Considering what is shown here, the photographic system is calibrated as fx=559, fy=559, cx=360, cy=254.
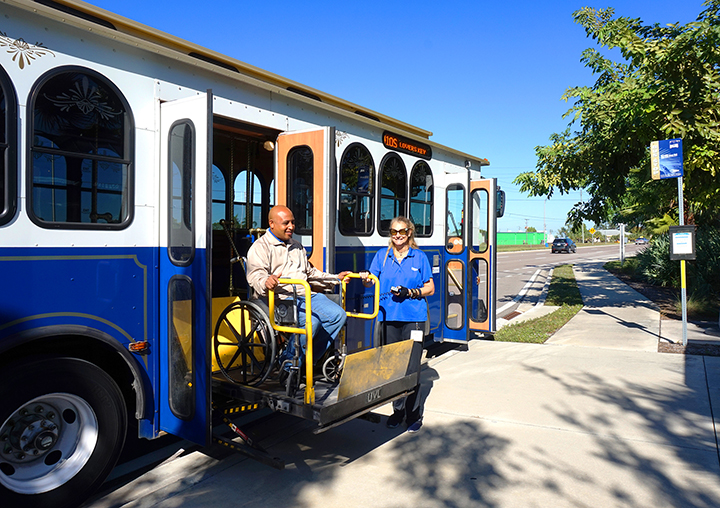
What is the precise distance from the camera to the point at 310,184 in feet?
16.2

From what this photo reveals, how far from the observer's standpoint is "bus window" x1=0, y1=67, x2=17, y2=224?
122 inches

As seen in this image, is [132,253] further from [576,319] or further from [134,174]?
[576,319]

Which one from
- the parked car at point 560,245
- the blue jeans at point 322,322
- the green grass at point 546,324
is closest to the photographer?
the blue jeans at point 322,322

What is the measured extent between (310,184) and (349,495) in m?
2.57

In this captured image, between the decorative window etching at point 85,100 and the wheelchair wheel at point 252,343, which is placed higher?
the decorative window etching at point 85,100

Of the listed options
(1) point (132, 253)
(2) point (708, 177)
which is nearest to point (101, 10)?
(1) point (132, 253)

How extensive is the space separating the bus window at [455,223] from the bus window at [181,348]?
4.66 meters

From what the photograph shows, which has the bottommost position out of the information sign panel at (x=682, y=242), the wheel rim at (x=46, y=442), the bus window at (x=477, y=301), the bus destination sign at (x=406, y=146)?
the wheel rim at (x=46, y=442)

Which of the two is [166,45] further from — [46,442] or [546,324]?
[546,324]

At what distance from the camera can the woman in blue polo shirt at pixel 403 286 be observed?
16.0 feet

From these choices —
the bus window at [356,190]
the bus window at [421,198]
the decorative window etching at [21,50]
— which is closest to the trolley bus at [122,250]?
the decorative window etching at [21,50]

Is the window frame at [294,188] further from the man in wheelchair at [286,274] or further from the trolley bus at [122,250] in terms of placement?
the man in wheelchair at [286,274]

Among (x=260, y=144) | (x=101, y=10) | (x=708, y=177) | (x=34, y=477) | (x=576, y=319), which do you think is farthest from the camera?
(x=576, y=319)

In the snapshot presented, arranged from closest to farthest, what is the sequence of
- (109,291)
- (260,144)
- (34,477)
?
1. (34,477)
2. (109,291)
3. (260,144)
